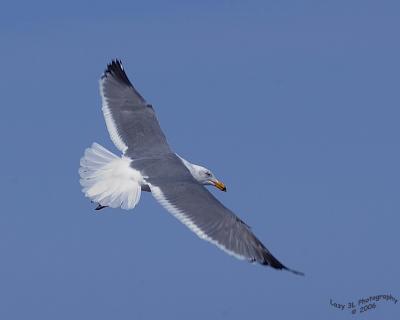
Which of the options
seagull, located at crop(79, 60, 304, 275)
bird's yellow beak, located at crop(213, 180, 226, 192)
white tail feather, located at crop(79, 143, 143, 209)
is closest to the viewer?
seagull, located at crop(79, 60, 304, 275)

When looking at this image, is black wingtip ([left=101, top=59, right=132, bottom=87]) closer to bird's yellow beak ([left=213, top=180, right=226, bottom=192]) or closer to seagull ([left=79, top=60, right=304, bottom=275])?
seagull ([left=79, top=60, right=304, bottom=275])

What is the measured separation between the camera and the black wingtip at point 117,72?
1313cm

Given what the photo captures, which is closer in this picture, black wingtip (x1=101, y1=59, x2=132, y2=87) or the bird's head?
the bird's head

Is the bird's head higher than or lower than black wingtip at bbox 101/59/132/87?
lower

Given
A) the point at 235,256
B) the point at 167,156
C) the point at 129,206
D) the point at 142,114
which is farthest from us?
the point at 142,114

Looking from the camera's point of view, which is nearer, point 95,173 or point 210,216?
point 210,216

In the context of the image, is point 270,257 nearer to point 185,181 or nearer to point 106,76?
point 185,181

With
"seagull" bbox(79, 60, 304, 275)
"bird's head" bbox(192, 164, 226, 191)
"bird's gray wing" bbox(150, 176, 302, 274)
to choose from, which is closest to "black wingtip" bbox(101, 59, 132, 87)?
"seagull" bbox(79, 60, 304, 275)

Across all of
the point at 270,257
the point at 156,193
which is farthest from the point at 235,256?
the point at 156,193

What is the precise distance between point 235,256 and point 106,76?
4015 millimetres

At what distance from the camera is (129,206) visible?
10.7m

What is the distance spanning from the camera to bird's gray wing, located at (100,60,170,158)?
1198cm

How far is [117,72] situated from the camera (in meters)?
13.2

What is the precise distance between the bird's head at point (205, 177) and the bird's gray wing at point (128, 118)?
1.44 feet
